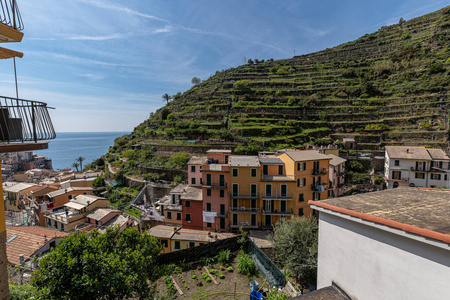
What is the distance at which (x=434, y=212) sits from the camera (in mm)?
4133

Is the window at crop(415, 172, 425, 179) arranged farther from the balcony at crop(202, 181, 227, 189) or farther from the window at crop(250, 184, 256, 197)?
the balcony at crop(202, 181, 227, 189)

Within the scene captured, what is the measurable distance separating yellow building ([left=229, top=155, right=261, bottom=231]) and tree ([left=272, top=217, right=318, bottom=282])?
17.9ft

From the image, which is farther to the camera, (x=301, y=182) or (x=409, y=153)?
(x=409, y=153)

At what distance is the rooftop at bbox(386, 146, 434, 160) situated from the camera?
2687cm

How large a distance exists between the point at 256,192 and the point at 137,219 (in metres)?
18.3

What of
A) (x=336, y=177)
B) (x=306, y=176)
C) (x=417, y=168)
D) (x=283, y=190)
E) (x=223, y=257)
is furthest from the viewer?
(x=417, y=168)

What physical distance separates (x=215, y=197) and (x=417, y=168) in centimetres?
2877

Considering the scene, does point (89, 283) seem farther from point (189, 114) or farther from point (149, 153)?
point (189, 114)

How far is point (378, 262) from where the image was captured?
12.6 feet

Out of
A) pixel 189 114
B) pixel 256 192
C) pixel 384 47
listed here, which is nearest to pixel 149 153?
pixel 189 114

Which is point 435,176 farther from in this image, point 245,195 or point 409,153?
point 245,195

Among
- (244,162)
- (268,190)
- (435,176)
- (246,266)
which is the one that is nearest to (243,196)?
(268,190)

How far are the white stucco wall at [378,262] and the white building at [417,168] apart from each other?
3120 cm

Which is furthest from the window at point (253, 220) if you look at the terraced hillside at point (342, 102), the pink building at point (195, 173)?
the terraced hillside at point (342, 102)
